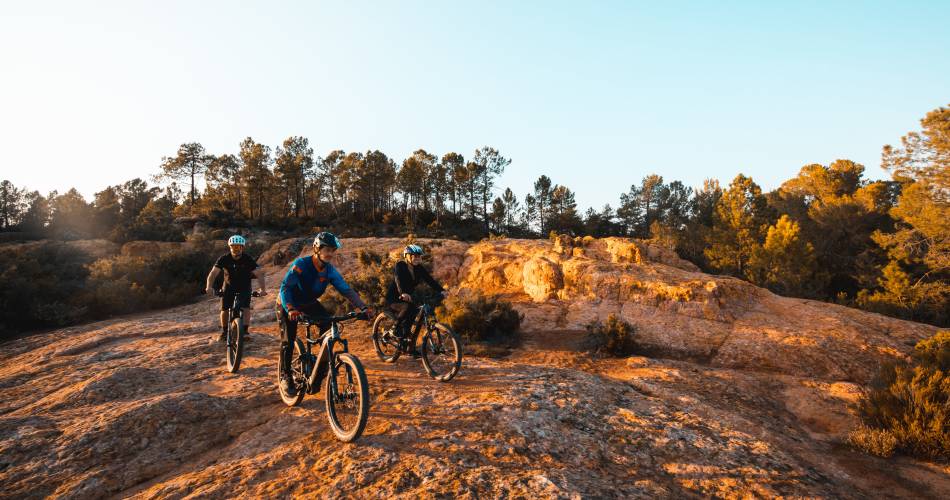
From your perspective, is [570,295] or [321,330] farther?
[570,295]

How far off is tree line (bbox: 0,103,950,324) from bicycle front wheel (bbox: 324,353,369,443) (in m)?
29.0

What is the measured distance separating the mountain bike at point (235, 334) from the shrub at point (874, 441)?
387 inches

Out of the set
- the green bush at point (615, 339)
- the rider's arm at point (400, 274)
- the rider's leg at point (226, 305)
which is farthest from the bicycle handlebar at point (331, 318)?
the green bush at point (615, 339)

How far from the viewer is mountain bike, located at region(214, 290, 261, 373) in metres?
7.51

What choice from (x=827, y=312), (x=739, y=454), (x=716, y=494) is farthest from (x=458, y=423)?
(x=827, y=312)

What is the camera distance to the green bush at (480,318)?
10797 mm

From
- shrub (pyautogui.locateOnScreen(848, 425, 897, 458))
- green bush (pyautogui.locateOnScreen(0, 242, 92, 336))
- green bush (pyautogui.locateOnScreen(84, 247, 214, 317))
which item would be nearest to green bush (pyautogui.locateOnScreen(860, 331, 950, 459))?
shrub (pyautogui.locateOnScreen(848, 425, 897, 458))

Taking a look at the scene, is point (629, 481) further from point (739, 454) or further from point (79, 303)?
point (79, 303)

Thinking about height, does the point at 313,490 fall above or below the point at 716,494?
above

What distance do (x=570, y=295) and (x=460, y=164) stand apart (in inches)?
2245

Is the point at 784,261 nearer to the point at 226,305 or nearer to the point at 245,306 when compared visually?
the point at 245,306

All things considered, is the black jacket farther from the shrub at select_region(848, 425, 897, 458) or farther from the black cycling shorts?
the shrub at select_region(848, 425, 897, 458)

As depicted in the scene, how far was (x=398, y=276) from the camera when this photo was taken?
294 inches

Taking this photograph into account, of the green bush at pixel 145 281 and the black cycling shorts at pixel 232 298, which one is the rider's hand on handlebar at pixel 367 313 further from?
the green bush at pixel 145 281
